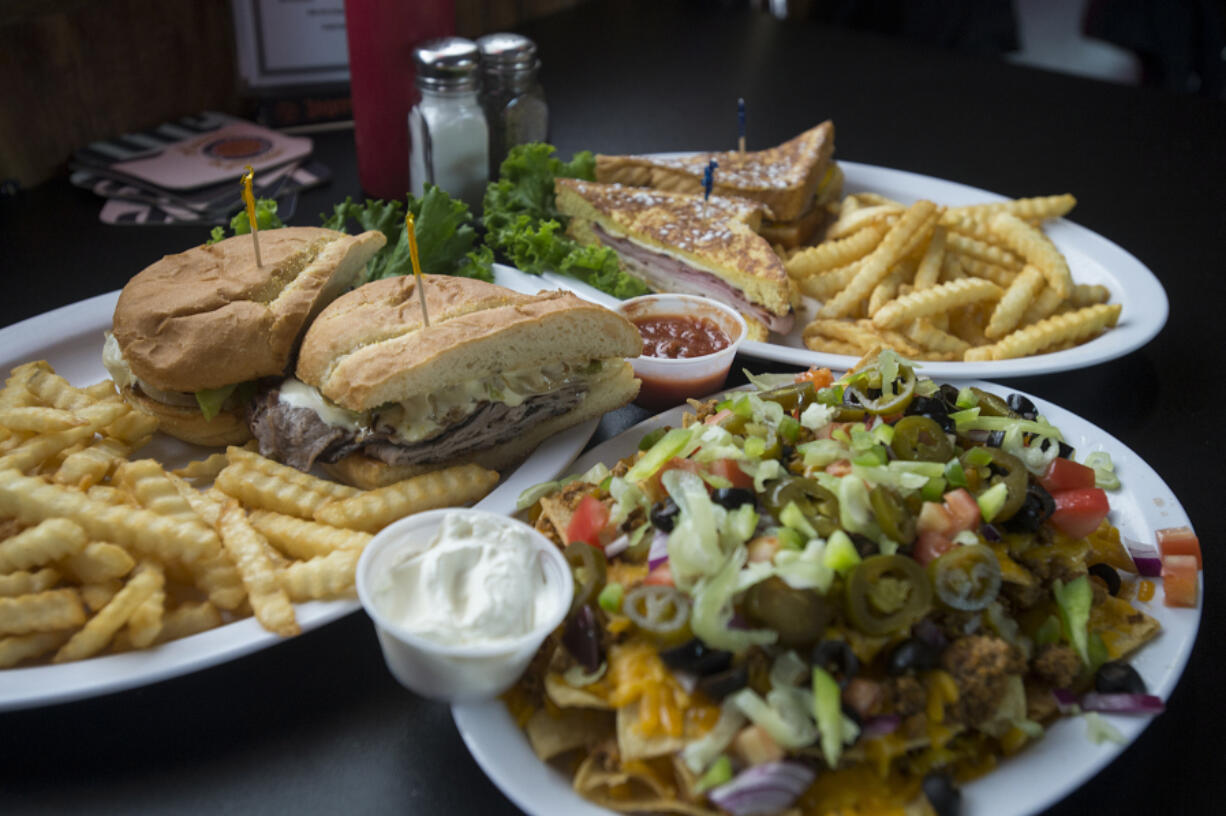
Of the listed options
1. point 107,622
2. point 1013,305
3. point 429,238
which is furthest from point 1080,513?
point 429,238

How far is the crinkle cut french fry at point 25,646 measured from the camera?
Answer: 1.85 meters

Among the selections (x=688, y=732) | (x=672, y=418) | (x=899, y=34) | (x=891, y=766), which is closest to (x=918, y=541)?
(x=891, y=766)

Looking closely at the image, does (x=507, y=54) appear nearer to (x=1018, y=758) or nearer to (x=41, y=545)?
(x=41, y=545)

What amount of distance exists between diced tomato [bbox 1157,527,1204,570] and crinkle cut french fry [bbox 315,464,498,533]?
1.61m

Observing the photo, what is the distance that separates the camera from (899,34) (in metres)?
7.44

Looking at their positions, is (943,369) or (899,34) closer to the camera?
(943,369)

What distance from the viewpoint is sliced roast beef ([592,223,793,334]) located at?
3475 mm

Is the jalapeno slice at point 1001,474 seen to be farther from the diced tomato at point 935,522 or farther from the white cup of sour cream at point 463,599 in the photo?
the white cup of sour cream at point 463,599

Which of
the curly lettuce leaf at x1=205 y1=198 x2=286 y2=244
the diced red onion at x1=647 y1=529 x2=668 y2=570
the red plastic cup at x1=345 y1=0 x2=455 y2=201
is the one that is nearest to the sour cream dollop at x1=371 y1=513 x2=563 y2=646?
the diced red onion at x1=647 y1=529 x2=668 y2=570

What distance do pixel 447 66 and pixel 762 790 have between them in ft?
9.92

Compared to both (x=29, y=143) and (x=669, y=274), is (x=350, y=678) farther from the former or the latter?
(x=29, y=143)

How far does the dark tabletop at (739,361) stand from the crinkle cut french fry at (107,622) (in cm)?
15

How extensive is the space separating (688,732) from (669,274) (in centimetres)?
237

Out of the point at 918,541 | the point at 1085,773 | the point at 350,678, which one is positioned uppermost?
the point at 918,541
